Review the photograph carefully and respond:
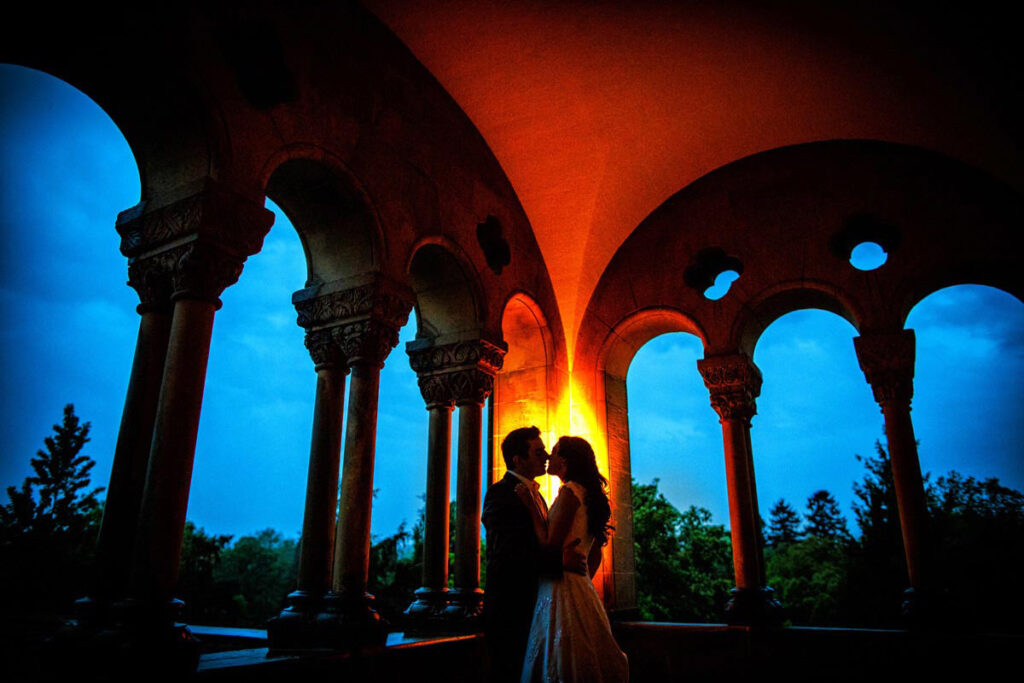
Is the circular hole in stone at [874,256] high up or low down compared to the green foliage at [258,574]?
up

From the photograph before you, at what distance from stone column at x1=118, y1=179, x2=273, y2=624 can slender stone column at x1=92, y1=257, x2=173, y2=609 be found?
0.43 feet

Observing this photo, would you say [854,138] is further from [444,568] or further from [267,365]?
[267,365]

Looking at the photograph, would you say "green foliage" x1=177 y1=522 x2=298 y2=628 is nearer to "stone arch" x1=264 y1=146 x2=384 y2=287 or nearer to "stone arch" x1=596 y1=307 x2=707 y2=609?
"stone arch" x1=596 y1=307 x2=707 y2=609

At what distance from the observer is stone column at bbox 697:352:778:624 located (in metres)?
7.05

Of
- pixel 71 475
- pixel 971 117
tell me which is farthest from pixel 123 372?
pixel 971 117

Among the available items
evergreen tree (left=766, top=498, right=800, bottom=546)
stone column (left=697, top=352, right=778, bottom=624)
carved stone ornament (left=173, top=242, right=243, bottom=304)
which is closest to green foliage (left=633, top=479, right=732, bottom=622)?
stone column (left=697, top=352, right=778, bottom=624)

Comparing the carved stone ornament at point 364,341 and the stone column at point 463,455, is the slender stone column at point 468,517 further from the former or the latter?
the carved stone ornament at point 364,341

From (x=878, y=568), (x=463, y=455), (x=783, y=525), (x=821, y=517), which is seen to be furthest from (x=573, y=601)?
(x=783, y=525)

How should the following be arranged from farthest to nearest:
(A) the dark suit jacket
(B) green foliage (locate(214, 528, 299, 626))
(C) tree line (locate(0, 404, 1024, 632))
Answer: (B) green foliage (locate(214, 528, 299, 626)), (C) tree line (locate(0, 404, 1024, 632)), (A) the dark suit jacket

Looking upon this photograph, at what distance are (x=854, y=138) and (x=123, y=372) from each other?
76.8m

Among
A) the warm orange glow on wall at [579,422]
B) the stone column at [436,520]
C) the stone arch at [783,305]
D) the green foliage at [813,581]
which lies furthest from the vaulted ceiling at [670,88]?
the green foliage at [813,581]

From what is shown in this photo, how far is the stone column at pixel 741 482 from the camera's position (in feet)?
23.1

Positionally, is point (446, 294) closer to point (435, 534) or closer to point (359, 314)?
point (359, 314)

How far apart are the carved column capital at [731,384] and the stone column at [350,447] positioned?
4120 mm
